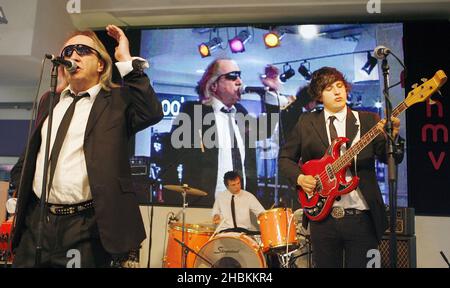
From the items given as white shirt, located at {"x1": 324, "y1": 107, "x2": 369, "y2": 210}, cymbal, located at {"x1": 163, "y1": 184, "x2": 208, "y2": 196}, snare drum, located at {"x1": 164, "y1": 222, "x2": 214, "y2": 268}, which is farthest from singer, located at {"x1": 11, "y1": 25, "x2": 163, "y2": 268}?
cymbal, located at {"x1": 163, "y1": 184, "x2": 208, "y2": 196}

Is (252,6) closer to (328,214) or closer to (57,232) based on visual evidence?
(328,214)

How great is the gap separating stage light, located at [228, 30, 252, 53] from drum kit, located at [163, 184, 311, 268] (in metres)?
2.21

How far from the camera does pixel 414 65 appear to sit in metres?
4.99

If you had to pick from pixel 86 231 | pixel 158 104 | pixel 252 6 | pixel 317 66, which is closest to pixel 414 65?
pixel 317 66

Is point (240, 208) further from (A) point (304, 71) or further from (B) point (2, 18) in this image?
(B) point (2, 18)

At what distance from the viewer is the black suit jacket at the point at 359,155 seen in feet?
7.76

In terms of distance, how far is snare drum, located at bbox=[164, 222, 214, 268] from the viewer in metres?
4.30

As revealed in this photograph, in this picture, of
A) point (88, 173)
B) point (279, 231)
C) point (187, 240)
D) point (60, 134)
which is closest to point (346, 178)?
point (279, 231)

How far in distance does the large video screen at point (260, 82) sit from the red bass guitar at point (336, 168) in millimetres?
2296

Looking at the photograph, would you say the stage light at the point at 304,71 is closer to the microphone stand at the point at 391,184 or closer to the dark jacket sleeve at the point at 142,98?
the microphone stand at the point at 391,184
